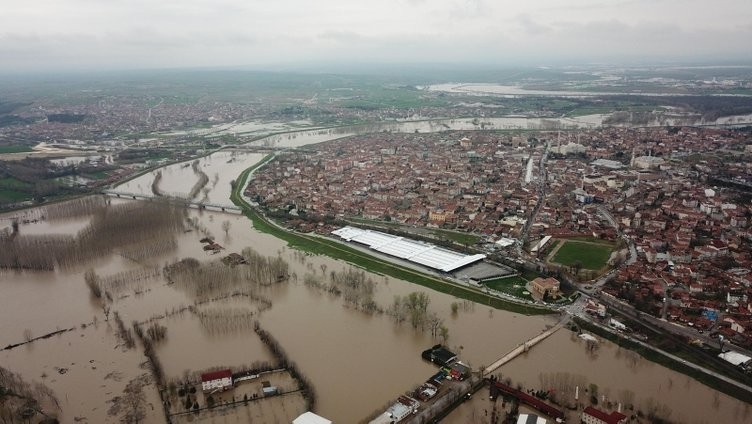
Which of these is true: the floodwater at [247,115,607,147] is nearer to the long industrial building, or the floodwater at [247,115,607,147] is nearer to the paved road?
the long industrial building

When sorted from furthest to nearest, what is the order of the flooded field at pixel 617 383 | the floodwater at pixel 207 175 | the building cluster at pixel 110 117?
1. the building cluster at pixel 110 117
2. the floodwater at pixel 207 175
3. the flooded field at pixel 617 383

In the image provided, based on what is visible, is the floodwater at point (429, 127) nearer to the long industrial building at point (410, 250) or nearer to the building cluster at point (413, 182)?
the building cluster at point (413, 182)

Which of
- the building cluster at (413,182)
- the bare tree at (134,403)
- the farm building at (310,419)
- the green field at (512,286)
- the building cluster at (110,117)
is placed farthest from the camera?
the building cluster at (110,117)

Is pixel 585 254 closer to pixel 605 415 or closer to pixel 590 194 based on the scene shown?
pixel 590 194

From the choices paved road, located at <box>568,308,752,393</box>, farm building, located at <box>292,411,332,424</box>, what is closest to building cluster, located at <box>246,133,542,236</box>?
paved road, located at <box>568,308,752,393</box>

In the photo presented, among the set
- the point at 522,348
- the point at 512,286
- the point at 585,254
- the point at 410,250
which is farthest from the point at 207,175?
the point at 522,348

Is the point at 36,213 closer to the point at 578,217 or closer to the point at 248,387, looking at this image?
the point at 248,387

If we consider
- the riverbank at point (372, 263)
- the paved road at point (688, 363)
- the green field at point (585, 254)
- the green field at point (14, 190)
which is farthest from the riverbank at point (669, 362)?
the green field at point (14, 190)

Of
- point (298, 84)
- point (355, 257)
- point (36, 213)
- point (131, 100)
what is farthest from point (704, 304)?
point (298, 84)
